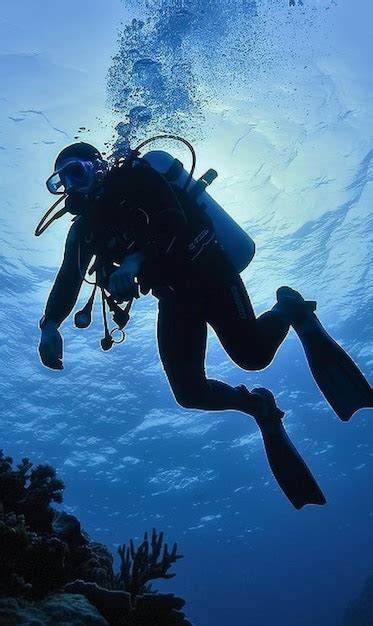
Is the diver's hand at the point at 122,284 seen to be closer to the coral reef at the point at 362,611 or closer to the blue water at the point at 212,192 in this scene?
the blue water at the point at 212,192

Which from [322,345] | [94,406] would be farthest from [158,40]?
[94,406]

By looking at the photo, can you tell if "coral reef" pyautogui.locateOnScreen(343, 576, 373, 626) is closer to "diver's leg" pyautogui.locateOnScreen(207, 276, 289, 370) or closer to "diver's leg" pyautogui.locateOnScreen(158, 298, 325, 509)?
"diver's leg" pyautogui.locateOnScreen(158, 298, 325, 509)

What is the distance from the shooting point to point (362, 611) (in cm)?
2984

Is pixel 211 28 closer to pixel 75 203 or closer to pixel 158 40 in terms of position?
pixel 158 40

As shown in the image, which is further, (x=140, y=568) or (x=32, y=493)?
(x=140, y=568)

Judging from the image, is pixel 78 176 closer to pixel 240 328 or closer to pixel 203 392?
pixel 240 328

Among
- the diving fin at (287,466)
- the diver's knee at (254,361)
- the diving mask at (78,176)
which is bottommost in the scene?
the diving fin at (287,466)

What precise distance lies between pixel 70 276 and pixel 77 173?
898 millimetres

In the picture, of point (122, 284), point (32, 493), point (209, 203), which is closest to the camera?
point (122, 284)

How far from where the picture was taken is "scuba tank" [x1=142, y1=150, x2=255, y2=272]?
171 inches

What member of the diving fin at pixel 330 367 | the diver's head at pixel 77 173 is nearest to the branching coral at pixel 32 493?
the diver's head at pixel 77 173

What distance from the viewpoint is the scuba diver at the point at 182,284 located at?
3836mm

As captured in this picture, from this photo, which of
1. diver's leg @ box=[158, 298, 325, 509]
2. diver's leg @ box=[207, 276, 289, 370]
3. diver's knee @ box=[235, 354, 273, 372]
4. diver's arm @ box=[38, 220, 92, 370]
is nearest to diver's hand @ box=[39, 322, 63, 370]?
diver's arm @ box=[38, 220, 92, 370]

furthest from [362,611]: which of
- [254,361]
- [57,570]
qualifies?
[57,570]
